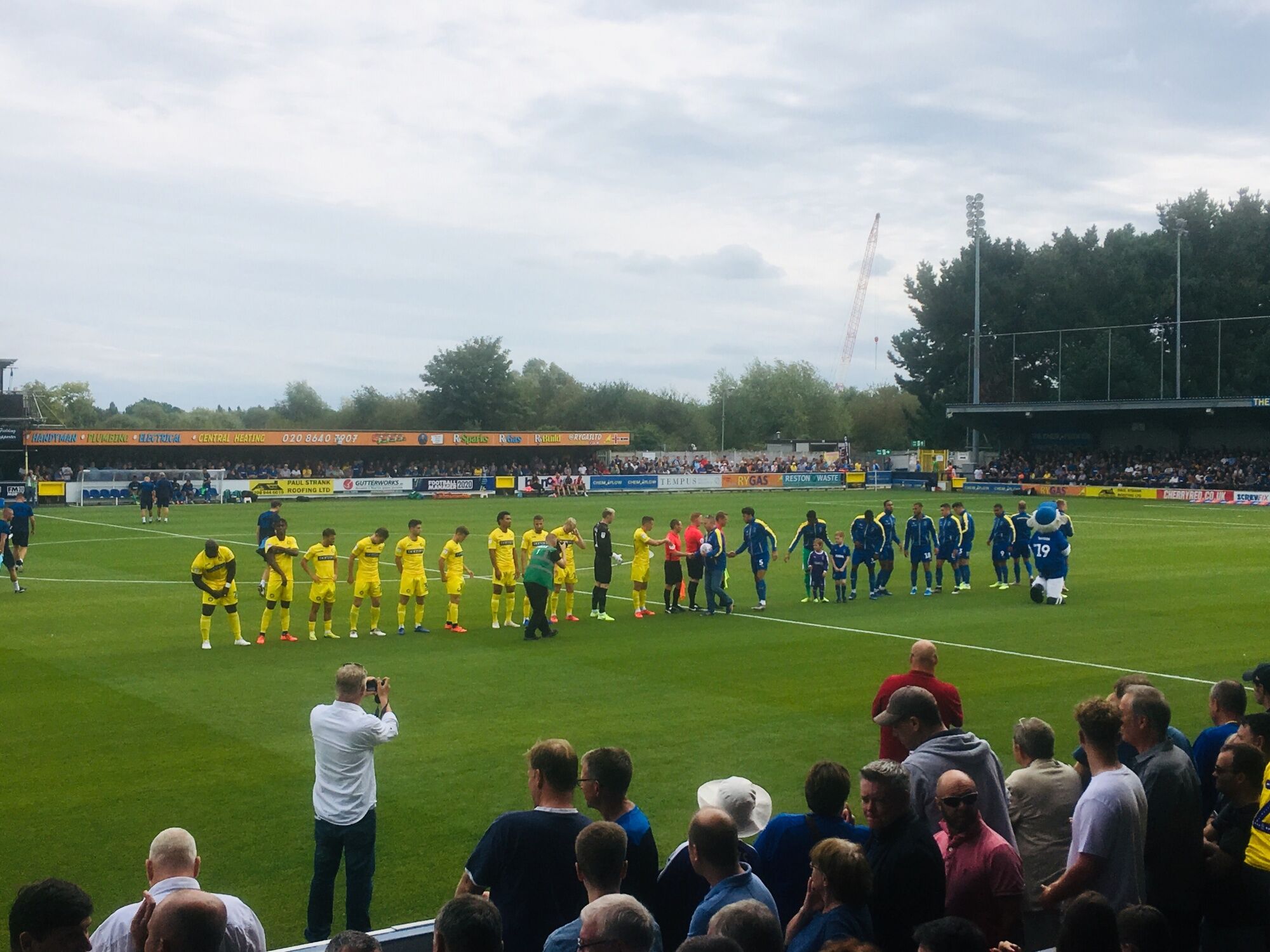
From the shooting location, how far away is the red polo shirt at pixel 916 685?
732 cm

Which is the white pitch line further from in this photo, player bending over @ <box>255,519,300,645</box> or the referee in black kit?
the referee in black kit

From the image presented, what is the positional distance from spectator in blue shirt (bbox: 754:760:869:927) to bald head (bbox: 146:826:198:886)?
99.4 inches

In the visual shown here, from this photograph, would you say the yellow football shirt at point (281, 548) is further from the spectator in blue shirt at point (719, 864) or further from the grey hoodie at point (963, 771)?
the spectator in blue shirt at point (719, 864)

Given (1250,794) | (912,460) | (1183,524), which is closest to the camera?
(1250,794)

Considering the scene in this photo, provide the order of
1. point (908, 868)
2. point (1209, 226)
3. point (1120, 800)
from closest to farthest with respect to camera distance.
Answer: point (908, 868) < point (1120, 800) < point (1209, 226)

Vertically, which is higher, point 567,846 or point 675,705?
point 567,846

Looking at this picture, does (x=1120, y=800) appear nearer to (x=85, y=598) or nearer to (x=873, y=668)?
(x=873, y=668)

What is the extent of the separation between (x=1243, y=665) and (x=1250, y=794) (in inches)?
449

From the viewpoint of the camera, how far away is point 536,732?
12.2 m

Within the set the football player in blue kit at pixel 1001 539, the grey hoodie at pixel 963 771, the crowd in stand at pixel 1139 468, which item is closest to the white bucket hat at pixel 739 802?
the grey hoodie at pixel 963 771

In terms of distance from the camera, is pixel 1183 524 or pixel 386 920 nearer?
pixel 386 920

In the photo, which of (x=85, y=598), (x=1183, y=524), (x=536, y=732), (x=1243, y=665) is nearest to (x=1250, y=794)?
(x=536, y=732)

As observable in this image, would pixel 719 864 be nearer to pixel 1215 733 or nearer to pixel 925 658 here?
pixel 925 658

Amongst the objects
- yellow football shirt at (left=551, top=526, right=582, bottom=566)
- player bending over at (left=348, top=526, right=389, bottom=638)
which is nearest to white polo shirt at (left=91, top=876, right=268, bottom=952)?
player bending over at (left=348, top=526, right=389, bottom=638)
